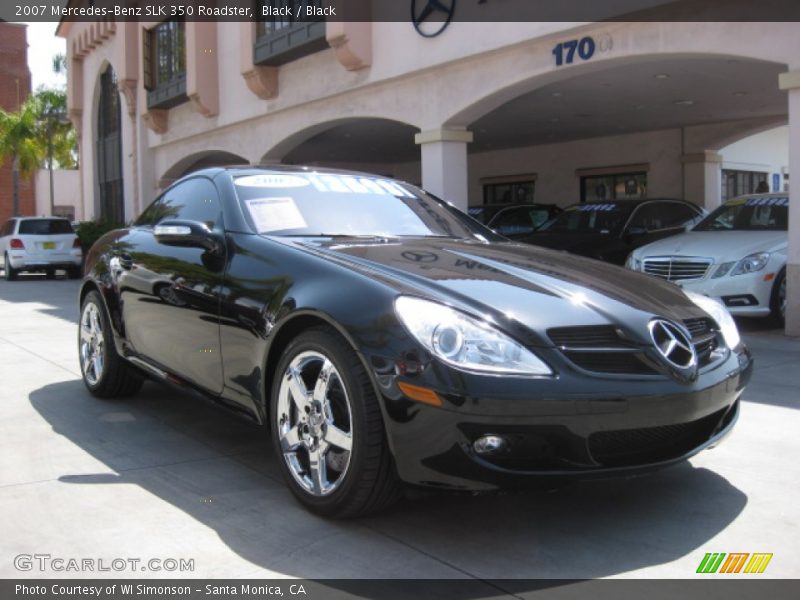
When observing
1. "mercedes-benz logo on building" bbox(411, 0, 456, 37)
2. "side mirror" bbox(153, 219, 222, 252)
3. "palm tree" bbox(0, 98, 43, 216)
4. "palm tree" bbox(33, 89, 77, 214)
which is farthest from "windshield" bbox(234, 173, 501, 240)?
"palm tree" bbox(0, 98, 43, 216)

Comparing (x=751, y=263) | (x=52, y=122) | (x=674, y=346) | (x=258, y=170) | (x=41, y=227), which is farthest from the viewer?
(x=52, y=122)

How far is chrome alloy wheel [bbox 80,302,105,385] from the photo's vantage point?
5711 mm

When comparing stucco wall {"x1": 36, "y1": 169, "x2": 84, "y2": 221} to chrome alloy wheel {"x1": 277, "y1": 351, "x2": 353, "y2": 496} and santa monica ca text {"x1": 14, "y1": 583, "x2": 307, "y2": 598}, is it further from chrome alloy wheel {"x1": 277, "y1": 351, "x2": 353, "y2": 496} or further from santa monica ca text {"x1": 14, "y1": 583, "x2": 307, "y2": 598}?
santa monica ca text {"x1": 14, "y1": 583, "x2": 307, "y2": 598}

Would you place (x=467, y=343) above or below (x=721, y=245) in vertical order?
below

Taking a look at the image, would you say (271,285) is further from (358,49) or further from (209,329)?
(358,49)

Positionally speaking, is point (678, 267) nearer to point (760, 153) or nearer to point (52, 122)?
point (760, 153)

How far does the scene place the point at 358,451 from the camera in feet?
10.3

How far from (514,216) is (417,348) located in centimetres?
1183

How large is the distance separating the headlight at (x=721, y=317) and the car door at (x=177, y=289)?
2250 mm

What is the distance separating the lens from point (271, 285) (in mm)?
3736

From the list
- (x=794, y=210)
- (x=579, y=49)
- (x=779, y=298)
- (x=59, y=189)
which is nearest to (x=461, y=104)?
(x=579, y=49)

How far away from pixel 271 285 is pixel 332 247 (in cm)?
34

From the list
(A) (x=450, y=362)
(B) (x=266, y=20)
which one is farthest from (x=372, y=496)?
(B) (x=266, y=20)

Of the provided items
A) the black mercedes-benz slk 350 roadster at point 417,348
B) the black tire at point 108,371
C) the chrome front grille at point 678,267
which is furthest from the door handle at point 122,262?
the chrome front grille at point 678,267
